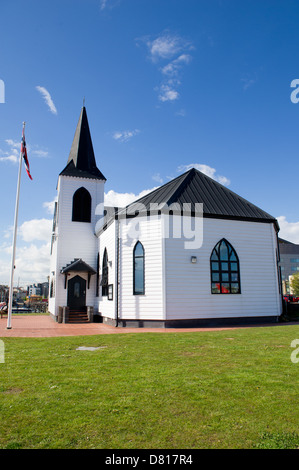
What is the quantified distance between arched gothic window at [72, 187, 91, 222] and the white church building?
152 inches

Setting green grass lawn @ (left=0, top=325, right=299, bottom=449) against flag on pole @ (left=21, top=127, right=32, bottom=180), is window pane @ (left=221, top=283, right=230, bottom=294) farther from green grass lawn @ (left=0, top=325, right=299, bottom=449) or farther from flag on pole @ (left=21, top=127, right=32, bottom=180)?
flag on pole @ (left=21, top=127, right=32, bottom=180)

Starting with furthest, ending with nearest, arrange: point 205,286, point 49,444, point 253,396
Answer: point 205,286 → point 253,396 → point 49,444

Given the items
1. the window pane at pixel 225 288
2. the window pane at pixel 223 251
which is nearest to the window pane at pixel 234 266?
the window pane at pixel 223 251

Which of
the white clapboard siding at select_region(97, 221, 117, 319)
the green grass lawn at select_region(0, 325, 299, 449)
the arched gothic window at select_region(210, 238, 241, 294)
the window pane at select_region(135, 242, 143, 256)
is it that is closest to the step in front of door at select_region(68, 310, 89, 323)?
the white clapboard siding at select_region(97, 221, 117, 319)

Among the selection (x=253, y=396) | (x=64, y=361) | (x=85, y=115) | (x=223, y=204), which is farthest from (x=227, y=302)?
(x=85, y=115)

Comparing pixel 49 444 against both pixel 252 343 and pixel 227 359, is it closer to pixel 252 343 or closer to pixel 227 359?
pixel 227 359

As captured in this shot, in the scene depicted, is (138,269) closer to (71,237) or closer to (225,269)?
(225,269)

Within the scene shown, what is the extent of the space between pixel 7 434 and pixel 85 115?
25699mm

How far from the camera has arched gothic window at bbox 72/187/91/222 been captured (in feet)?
74.2

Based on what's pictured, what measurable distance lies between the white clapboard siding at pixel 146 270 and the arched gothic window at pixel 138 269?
0.53 ft

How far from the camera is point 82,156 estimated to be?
2428 cm

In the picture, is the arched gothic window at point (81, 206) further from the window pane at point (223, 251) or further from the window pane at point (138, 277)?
the window pane at point (223, 251)

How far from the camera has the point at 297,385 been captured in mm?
5273

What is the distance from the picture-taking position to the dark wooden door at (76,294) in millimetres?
21328
